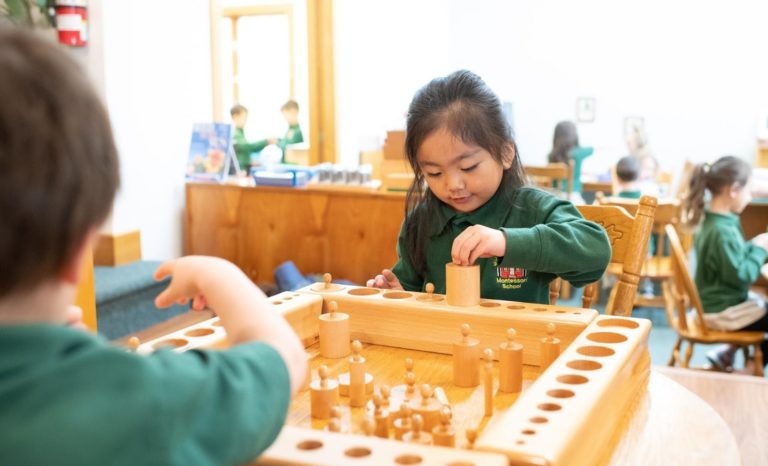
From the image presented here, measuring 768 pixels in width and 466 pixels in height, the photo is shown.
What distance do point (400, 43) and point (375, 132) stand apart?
91cm

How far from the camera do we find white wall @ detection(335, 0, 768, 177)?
776 cm

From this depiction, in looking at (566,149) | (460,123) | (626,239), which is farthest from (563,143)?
(460,123)

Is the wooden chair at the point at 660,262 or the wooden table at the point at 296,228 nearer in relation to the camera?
the wooden table at the point at 296,228

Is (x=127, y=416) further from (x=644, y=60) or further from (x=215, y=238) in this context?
(x=644, y=60)

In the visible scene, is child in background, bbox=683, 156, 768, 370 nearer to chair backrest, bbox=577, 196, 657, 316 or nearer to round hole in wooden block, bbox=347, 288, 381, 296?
chair backrest, bbox=577, 196, 657, 316

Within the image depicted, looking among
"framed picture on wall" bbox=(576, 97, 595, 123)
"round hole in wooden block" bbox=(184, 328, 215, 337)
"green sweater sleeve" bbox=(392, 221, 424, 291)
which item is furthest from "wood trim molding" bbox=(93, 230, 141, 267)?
"framed picture on wall" bbox=(576, 97, 595, 123)

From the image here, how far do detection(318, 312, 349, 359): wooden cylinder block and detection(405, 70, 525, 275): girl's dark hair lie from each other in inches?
20.7

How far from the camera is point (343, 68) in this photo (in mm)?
6195

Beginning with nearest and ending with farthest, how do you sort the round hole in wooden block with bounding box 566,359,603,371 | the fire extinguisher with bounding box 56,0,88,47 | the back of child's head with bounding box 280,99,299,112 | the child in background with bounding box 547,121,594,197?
the round hole in wooden block with bounding box 566,359,603,371 < the fire extinguisher with bounding box 56,0,88,47 < the back of child's head with bounding box 280,99,299,112 < the child in background with bounding box 547,121,594,197

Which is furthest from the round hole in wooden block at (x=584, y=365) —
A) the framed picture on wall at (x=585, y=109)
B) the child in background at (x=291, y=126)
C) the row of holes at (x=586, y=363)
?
the framed picture on wall at (x=585, y=109)

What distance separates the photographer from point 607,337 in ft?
3.67

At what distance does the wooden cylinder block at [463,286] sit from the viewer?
130cm

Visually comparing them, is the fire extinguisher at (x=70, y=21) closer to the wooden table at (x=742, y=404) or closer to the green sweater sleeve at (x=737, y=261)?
the wooden table at (x=742, y=404)

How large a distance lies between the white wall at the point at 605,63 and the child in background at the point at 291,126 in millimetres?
984
